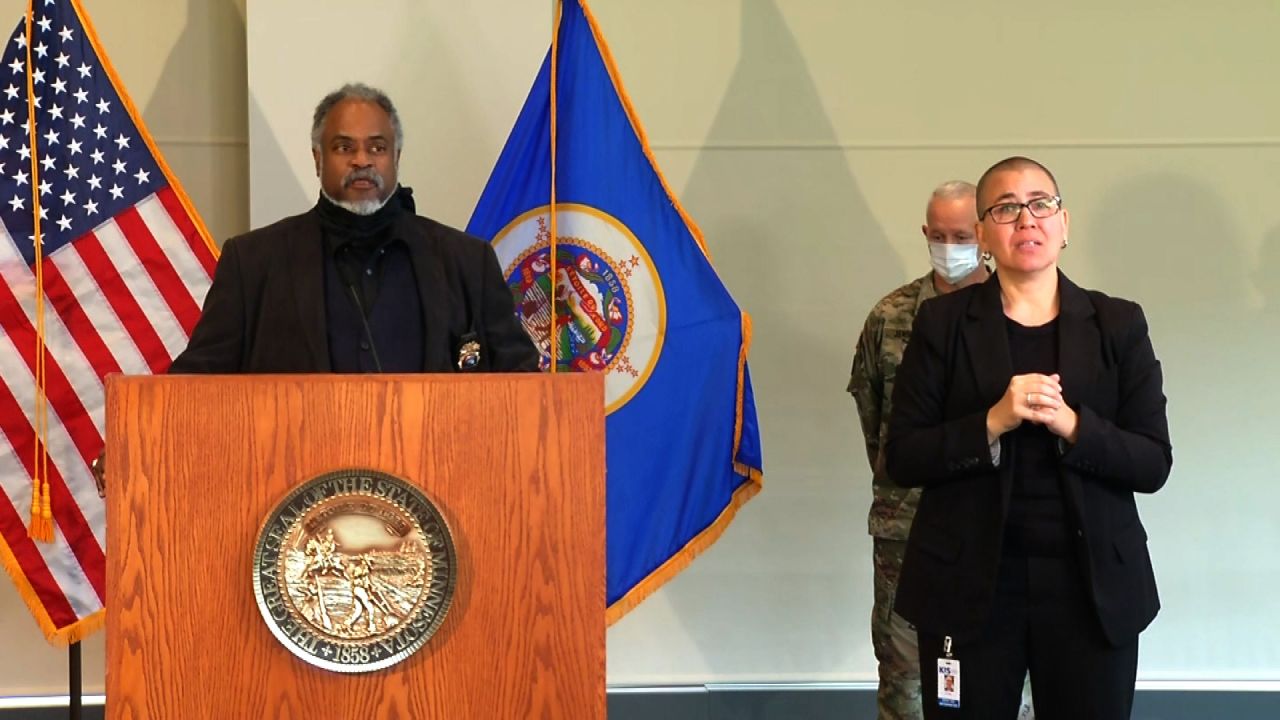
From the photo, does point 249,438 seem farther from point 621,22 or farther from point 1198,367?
point 1198,367

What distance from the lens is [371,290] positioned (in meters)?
2.41

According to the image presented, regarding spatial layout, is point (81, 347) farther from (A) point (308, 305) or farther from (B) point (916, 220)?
(B) point (916, 220)

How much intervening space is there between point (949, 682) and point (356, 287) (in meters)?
1.39

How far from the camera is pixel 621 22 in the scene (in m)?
3.99

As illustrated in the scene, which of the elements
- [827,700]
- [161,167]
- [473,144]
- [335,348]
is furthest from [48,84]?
[827,700]

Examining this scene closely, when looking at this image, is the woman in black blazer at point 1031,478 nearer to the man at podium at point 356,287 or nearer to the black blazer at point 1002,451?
the black blazer at point 1002,451

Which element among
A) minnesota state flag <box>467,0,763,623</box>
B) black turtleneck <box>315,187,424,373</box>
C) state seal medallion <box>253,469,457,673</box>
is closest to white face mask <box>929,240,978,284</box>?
minnesota state flag <box>467,0,763,623</box>

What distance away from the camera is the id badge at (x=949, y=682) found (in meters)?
2.08

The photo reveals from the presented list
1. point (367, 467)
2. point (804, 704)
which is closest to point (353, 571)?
point (367, 467)

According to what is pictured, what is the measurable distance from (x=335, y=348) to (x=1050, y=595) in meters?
1.43

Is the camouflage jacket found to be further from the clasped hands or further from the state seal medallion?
the state seal medallion

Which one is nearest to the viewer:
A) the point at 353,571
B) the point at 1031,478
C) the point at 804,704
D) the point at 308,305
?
the point at 353,571

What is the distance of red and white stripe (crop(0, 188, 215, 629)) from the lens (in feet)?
10.2

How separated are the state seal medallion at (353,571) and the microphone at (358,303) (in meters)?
0.68
